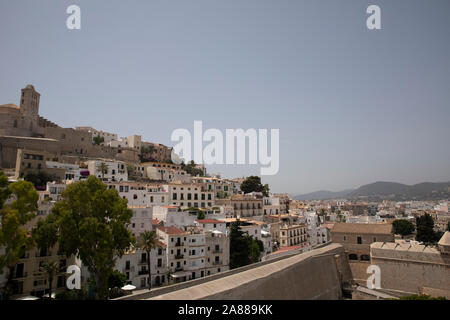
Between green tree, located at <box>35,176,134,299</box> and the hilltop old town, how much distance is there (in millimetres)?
68

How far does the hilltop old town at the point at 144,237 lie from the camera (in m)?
17.6

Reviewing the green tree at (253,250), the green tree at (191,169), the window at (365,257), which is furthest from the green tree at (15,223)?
the green tree at (191,169)

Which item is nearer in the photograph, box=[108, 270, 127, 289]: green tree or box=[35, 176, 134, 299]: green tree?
box=[35, 176, 134, 299]: green tree

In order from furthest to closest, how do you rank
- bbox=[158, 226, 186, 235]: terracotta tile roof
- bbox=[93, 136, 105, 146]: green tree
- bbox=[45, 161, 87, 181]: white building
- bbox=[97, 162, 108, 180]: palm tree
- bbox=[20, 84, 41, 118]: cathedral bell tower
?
bbox=[93, 136, 105, 146]: green tree < bbox=[20, 84, 41, 118]: cathedral bell tower < bbox=[97, 162, 108, 180]: palm tree < bbox=[45, 161, 87, 181]: white building < bbox=[158, 226, 186, 235]: terracotta tile roof

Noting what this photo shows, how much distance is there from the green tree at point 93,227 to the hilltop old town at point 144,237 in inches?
2.7

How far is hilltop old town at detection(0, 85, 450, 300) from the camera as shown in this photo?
57.8ft

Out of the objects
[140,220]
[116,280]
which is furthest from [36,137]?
[116,280]

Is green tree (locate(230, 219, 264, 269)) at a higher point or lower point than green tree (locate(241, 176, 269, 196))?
lower

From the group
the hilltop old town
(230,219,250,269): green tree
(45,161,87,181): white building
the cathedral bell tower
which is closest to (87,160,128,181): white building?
the hilltop old town

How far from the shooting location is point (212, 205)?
40.6 meters

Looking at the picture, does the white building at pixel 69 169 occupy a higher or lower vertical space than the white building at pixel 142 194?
higher

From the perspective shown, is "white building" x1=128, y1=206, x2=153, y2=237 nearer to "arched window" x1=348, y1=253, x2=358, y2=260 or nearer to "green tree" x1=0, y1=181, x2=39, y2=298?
"green tree" x1=0, y1=181, x2=39, y2=298

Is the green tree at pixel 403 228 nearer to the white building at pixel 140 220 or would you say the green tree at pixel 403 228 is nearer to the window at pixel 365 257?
the window at pixel 365 257

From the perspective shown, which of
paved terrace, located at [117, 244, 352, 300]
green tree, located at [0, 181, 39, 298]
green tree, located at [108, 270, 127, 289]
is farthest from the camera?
green tree, located at [108, 270, 127, 289]
